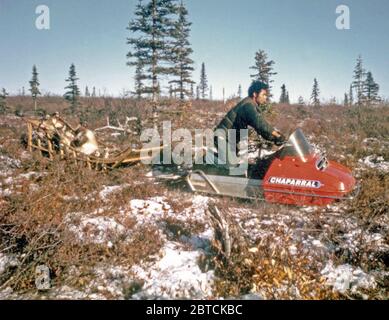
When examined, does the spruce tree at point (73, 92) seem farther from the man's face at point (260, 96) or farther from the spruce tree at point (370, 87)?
the spruce tree at point (370, 87)

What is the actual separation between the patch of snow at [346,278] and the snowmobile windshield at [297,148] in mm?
2223

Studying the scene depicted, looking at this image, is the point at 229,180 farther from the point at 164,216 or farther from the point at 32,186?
the point at 32,186

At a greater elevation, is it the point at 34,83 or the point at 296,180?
the point at 34,83

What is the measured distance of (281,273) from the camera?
3508 millimetres

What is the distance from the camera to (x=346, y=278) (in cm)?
359

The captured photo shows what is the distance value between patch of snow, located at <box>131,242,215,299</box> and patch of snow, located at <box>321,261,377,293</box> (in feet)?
4.79

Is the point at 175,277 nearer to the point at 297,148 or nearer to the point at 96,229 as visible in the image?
the point at 96,229

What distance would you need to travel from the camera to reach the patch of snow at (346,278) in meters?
3.44

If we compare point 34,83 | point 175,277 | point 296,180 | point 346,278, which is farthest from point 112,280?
point 34,83

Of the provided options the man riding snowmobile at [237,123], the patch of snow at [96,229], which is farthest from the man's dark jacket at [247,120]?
the patch of snow at [96,229]

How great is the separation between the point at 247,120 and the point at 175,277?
3867 mm

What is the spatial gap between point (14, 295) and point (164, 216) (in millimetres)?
→ 2683
